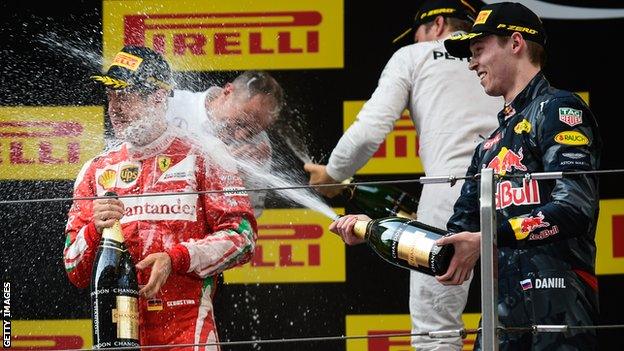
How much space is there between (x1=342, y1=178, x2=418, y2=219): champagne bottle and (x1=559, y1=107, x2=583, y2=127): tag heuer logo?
1.92 meters

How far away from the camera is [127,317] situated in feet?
15.6

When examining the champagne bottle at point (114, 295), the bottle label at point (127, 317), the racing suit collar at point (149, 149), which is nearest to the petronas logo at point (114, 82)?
the racing suit collar at point (149, 149)

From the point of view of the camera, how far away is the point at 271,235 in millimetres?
6277

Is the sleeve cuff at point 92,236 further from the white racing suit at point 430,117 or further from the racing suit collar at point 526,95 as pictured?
the racing suit collar at point 526,95

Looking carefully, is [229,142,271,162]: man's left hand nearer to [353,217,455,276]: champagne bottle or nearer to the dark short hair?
the dark short hair

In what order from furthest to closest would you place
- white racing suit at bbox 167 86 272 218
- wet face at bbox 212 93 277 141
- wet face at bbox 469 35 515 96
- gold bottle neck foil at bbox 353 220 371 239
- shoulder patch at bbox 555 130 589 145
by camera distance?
wet face at bbox 212 93 277 141
white racing suit at bbox 167 86 272 218
wet face at bbox 469 35 515 96
gold bottle neck foil at bbox 353 220 371 239
shoulder patch at bbox 555 130 589 145

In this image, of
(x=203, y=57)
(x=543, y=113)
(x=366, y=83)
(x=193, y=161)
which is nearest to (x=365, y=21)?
(x=366, y=83)

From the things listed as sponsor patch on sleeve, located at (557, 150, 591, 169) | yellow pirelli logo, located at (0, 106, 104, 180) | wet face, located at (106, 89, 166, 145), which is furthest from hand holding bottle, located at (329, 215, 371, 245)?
yellow pirelli logo, located at (0, 106, 104, 180)

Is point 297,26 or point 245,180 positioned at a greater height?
point 297,26

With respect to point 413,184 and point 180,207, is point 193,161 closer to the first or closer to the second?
point 180,207

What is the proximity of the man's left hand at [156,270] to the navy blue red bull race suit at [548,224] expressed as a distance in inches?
42.4

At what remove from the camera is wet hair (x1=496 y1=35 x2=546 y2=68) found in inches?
Result: 177

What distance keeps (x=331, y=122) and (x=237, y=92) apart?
387 mm

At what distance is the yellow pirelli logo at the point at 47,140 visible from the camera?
6301 mm
